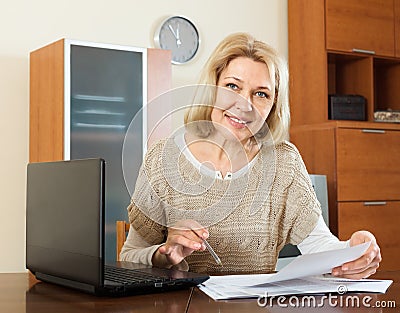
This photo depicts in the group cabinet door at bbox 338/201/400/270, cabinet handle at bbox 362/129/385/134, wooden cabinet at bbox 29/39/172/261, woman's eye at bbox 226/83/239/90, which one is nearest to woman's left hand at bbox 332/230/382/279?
woman's eye at bbox 226/83/239/90

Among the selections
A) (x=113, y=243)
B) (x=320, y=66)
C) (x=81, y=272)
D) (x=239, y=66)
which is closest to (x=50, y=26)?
(x=113, y=243)

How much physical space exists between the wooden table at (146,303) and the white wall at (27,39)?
2.32m

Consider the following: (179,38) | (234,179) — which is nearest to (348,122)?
(179,38)

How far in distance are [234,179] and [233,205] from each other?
0.07 meters

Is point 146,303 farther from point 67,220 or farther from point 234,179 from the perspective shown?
point 234,179

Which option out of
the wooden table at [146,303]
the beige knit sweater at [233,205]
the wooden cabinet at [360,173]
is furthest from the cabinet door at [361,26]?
the wooden table at [146,303]

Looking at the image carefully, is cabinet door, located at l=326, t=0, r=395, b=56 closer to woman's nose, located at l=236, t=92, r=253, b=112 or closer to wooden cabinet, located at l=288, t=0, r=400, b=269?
wooden cabinet, located at l=288, t=0, r=400, b=269

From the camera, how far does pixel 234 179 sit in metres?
1.85

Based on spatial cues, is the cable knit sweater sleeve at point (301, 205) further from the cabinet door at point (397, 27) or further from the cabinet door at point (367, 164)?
the cabinet door at point (397, 27)

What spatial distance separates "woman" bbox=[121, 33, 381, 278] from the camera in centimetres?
170

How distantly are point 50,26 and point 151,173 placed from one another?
2.18 meters

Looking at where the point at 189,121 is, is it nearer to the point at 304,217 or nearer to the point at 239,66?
the point at 239,66

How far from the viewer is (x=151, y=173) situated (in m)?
1.78

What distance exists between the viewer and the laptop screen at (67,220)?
121 centimetres
